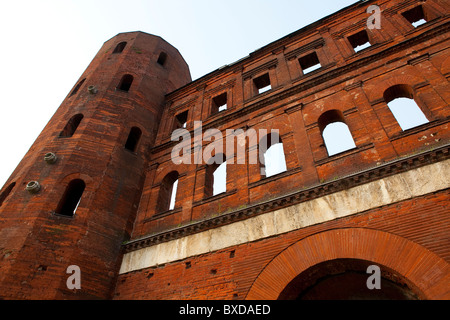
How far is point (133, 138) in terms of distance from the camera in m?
11.8

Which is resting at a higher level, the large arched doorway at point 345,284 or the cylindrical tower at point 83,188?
the cylindrical tower at point 83,188

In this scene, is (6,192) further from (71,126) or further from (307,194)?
(307,194)

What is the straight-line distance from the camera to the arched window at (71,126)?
1066 cm

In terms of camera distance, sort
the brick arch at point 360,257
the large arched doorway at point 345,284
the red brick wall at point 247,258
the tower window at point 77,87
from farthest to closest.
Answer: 1. the tower window at point 77,87
2. the large arched doorway at point 345,284
3. the red brick wall at point 247,258
4. the brick arch at point 360,257

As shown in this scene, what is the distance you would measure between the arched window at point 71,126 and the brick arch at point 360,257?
27.6ft

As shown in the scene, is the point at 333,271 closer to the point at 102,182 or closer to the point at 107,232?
the point at 107,232

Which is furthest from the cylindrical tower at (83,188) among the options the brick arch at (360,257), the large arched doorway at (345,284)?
the large arched doorway at (345,284)

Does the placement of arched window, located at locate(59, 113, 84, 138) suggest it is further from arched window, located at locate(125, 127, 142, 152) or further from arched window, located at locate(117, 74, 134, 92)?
arched window, located at locate(117, 74, 134, 92)

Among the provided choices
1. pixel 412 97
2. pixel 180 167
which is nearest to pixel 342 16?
pixel 412 97

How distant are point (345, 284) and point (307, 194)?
78.1 inches

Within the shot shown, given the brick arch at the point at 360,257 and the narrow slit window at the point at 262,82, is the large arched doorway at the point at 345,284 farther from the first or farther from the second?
the narrow slit window at the point at 262,82

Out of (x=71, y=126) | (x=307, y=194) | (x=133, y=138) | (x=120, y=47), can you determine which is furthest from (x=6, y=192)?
(x=120, y=47)

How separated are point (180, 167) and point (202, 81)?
4894 mm

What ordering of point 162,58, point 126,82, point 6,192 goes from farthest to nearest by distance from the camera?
1. point 162,58
2. point 126,82
3. point 6,192
